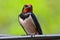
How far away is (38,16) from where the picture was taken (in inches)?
57.9

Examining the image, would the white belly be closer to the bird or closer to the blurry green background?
the bird

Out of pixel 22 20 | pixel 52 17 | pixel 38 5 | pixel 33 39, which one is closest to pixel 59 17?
pixel 52 17

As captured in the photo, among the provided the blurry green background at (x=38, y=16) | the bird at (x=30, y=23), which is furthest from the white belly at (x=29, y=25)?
the blurry green background at (x=38, y=16)

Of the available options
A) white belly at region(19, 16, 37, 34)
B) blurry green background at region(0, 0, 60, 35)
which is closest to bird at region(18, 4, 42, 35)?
white belly at region(19, 16, 37, 34)

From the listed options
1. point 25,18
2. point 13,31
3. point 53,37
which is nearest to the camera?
point 53,37

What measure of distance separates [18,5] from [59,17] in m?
0.36

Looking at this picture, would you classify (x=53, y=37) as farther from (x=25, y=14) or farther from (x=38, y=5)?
(x=38, y=5)

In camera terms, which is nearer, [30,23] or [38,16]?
[30,23]

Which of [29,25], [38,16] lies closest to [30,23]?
[29,25]

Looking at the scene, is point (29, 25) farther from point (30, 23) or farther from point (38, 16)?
point (38, 16)

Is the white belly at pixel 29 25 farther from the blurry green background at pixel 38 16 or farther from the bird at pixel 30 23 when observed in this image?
the blurry green background at pixel 38 16

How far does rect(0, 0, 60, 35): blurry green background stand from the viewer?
148 cm

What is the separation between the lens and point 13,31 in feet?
4.90

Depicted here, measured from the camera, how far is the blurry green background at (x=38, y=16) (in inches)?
58.3
